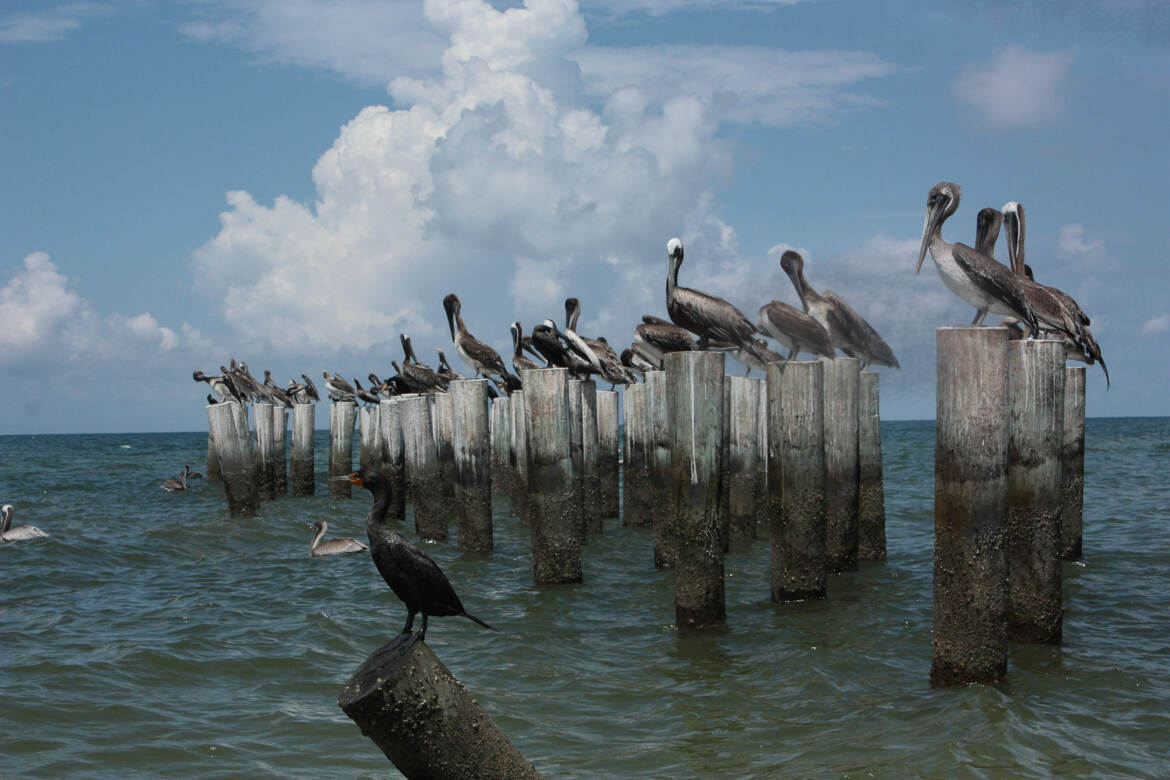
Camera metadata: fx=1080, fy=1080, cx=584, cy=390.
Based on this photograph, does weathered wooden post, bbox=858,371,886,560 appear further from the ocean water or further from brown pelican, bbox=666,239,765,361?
brown pelican, bbox=666,239,765,361

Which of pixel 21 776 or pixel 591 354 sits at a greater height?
pixel 591 354

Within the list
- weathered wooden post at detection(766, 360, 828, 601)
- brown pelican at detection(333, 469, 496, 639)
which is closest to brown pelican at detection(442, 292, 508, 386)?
weathered wooden post at detection(766, 360, 828, 601)

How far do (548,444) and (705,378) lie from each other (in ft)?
9.19

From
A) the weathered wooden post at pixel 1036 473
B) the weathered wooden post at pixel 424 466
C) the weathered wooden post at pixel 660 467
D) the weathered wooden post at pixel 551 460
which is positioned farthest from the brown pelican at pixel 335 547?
the weathered wooden post at pixel 1036 473

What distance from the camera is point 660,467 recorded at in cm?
1295

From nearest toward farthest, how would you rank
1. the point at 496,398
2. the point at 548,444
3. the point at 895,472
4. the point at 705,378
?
the point at 705,378, the point at 548,444, the point at 496,398, the point at 895,472

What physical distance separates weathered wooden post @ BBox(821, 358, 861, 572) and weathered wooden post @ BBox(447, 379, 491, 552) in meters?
Result: 4.50

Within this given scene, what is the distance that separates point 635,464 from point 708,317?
20.6ft

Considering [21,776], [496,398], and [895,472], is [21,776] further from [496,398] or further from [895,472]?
[895,472]

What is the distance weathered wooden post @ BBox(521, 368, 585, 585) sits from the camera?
11211 millimetres

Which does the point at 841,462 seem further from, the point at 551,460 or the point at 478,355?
the point at 478,355

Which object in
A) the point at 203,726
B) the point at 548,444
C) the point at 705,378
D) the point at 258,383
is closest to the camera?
the point at 203,726

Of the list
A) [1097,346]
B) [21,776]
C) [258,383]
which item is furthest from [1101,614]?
[258,383]

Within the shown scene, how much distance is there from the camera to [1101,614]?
1027cm
